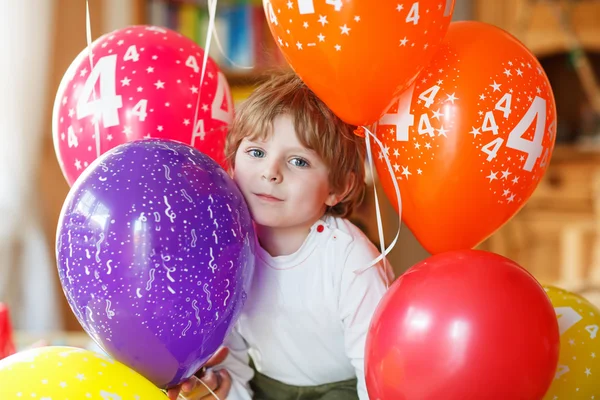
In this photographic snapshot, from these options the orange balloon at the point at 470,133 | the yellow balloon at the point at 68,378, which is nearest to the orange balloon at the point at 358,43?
the orange balloon at the point at 470,133

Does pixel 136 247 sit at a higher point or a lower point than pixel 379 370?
higher

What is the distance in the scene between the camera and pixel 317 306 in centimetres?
117

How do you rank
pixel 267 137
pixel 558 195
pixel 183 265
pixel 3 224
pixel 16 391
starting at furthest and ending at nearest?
pixel 558 195
pixel 3 224
pixel 267 137
pixel 183 265
pixel 16 391

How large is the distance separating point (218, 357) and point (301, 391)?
161 millimetres

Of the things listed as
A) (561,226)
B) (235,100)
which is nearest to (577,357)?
(235,100)

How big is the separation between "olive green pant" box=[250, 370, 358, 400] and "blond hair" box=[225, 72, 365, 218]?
339mm

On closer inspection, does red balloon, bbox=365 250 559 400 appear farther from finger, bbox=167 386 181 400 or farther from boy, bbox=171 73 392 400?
finger, bbox=167 386 181 400

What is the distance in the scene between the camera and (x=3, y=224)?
2.55 metres

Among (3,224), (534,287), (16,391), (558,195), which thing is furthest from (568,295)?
(558,195)

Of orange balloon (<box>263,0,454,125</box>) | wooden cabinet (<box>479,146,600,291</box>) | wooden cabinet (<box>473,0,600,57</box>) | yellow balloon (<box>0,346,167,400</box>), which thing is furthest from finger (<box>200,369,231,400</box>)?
wooden cabinet (<box>473,0,600,57</box>)

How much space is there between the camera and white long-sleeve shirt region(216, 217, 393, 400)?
3.77 ft

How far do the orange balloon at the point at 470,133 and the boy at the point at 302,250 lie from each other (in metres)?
0.11

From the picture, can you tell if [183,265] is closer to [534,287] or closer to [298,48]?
[298,48]

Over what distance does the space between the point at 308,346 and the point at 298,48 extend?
505mm
